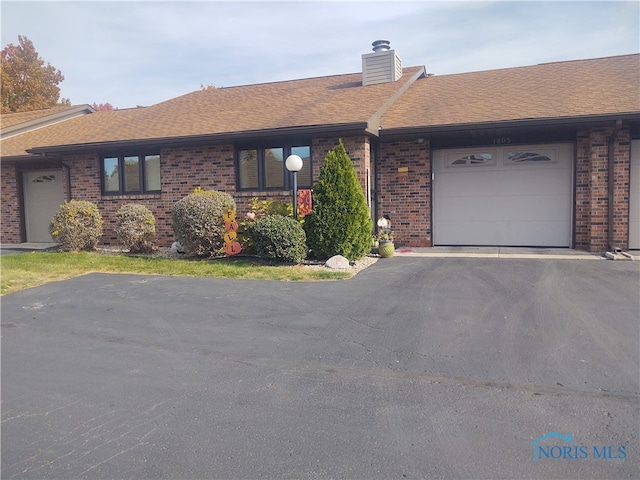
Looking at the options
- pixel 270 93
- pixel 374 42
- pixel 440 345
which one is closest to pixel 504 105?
pixel 374 42

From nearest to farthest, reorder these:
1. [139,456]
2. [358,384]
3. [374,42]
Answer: [139,456] < [358,384] < [374,42]

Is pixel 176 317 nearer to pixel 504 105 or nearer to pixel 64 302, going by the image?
pixel 64 302

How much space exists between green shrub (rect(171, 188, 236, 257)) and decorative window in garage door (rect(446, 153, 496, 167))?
5423 millimetres

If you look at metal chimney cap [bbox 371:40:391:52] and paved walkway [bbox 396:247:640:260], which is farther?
metal chimney cap [bbox 371:40:391:52]

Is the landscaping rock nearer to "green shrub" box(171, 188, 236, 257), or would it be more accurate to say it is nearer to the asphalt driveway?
the asphalt driveway

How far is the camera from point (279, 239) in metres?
10.2

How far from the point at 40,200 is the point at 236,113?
22.5 feet

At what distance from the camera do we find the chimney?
15156 millimetres

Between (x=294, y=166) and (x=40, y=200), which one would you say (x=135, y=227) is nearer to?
(x=294, y=166)

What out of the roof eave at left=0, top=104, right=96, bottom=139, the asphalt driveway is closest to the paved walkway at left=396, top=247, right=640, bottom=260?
the asphalt driveway

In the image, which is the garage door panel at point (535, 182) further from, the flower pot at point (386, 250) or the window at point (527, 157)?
the flower pot at point (386, 250)

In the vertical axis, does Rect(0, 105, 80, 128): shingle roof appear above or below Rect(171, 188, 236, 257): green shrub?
above

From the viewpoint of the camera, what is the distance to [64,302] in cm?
790

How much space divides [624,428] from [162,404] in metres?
3.40
